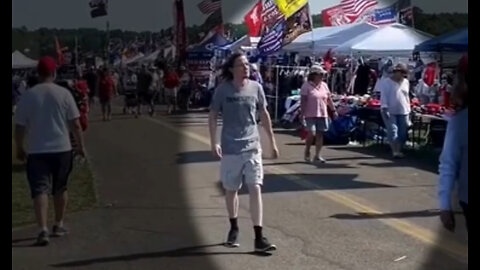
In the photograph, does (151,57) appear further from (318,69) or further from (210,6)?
(318,69)

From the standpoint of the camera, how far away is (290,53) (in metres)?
3.50

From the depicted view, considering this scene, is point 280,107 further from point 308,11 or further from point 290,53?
point 308,11

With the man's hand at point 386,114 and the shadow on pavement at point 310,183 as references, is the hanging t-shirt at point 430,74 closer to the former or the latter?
the shadow on pavement at point 310,183

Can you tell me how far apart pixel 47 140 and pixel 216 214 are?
679 millimetres

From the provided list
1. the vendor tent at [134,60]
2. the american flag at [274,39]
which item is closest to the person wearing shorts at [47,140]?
the vendor tent at [134,60]

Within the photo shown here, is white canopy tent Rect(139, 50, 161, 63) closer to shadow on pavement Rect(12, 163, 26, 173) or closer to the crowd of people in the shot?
the crowd of people

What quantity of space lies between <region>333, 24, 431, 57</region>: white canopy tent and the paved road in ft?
1.55

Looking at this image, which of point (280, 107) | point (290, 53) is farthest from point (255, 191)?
point (290, 53)

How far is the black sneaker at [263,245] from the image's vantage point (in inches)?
156

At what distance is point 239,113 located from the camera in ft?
13.3

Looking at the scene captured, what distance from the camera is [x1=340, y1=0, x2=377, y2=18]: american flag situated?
10.8 feet

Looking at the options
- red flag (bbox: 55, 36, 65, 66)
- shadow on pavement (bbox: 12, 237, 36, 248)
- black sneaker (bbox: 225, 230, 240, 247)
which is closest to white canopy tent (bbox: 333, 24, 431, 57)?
black sneaker (bbox: 225, 230, 240, 247)

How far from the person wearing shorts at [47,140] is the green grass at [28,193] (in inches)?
0.9
